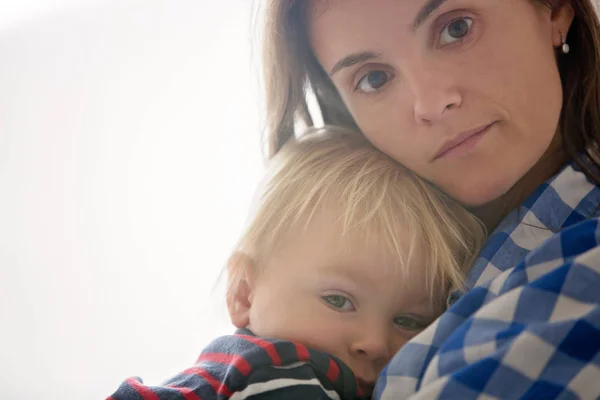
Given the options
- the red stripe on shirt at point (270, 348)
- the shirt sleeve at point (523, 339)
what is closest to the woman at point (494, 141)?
the shirt sleeve at point (523, 339)

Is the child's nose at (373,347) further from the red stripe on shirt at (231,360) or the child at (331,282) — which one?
the red stripe on shirt at (231,360)

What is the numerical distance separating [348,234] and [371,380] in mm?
169

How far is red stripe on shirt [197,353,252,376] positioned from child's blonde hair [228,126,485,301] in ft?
0.42

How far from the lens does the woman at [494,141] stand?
20.3 inches

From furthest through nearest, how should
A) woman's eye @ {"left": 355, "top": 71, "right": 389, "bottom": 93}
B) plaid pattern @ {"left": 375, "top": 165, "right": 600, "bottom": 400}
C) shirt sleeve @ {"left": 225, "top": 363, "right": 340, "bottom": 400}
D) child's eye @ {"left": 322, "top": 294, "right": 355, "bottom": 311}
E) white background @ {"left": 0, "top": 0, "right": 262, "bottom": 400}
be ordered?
white background @ {"left": 0, "top": 0, "right": 262, "bottom": 400}, woman's eye @ {"left": 355, "top": 71, "right": 389, "bottom": 93}, child's eye @ {"left": 322, "top": 294, "right": 355, "bottom": 311}, shirt sleeve @ {"left": 225, "top": 363, "right": 340, "bottom": 400}, plaid pattern @ {"left": 375, "top": 165, "right": 600, "bottom": 400}

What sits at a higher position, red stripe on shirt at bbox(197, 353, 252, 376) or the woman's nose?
the woman's nose

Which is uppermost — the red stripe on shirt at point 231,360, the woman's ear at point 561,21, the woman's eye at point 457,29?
the woman's eye at point 457,29

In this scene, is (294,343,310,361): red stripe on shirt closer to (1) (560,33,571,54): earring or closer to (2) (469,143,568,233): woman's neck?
(2) (469,143,568,233): woman's neck

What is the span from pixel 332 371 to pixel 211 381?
13cm

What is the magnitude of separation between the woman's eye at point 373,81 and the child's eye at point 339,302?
291mm

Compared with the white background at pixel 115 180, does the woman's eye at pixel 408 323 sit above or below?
below

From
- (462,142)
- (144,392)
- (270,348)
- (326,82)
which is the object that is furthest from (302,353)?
(326,82)

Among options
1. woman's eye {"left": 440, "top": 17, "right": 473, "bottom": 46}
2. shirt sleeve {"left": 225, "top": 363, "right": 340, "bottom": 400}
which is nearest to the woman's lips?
woman's eye {"left": 440, "top": 17, "right": 473, "bottom": 46}

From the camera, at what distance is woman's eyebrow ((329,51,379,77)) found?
31.9 inches
